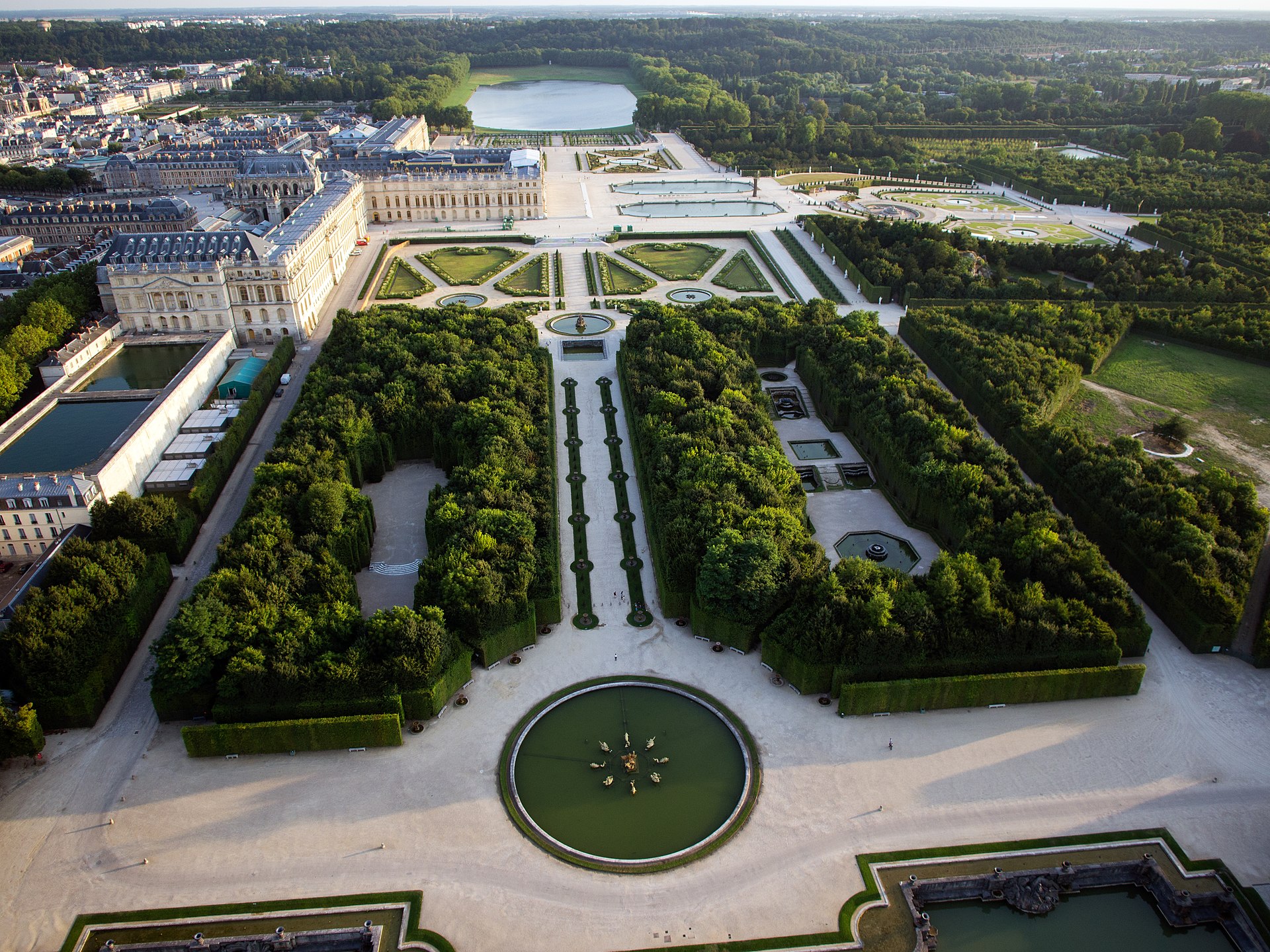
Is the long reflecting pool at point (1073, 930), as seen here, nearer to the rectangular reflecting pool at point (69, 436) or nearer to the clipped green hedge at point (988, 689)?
the clipped green hedge at point (988, 689)

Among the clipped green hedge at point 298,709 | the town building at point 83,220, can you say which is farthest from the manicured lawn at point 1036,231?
the town building at point 83,220

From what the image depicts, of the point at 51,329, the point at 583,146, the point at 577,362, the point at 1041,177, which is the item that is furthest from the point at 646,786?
the point at 583,146

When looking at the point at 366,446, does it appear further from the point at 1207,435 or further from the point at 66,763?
the point at 1207,435

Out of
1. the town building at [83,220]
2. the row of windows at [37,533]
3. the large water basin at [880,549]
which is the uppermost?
the town building at [83,220]

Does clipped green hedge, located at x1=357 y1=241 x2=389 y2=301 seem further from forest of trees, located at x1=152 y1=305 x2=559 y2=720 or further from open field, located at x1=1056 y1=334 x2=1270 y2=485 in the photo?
open field, located at x1=1056 y1=334 x2=1270 y2=485

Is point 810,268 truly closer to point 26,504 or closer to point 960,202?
point 960,202
